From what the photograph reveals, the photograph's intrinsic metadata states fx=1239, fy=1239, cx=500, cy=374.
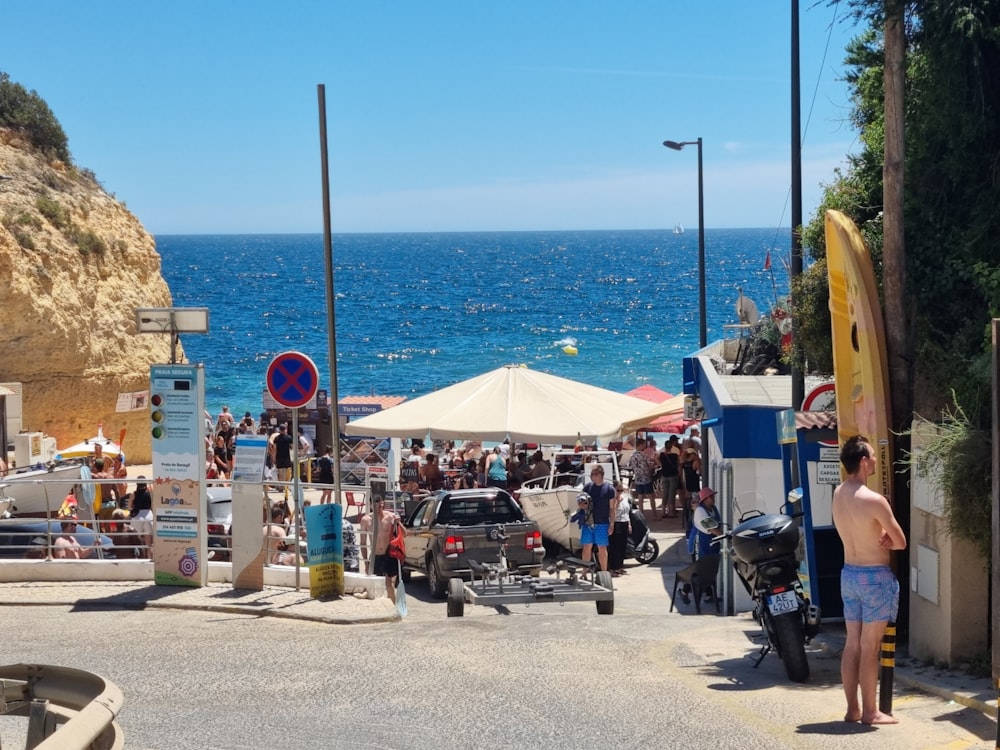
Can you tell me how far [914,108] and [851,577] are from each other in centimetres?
591

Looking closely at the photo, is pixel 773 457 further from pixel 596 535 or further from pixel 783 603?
pixel 783 603

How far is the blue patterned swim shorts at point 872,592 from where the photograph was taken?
7.29m

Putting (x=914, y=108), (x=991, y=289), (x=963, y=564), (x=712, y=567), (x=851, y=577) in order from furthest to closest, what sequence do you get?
(x=712, y=567) → (x=914, y=108) → (x=991, y=289) → (x=963, y=564) → (x=851, y=577)

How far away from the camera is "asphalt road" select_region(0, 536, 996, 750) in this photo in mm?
7238

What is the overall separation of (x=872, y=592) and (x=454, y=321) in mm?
103061

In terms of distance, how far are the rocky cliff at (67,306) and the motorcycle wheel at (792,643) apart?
26439mm

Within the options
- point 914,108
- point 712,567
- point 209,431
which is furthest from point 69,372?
point 914,108

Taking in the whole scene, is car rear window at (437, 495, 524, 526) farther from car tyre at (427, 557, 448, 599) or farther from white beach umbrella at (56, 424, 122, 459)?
white beach umbrella at (56, 424, 122, 459)

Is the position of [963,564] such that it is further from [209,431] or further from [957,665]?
[209,431]

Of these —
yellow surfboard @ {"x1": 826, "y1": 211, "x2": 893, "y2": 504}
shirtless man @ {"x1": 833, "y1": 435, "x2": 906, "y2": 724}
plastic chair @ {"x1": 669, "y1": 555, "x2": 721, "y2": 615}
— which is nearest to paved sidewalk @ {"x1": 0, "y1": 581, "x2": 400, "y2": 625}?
plastic chair @ {"x1": 669, "y1": 555, "x2": 721, "y2": 615}

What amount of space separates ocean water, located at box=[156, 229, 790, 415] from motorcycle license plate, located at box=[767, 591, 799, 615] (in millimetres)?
29376

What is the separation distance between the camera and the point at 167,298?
39750mm

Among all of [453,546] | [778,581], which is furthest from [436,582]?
[778,581]

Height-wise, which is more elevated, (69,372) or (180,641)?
(69,372)
